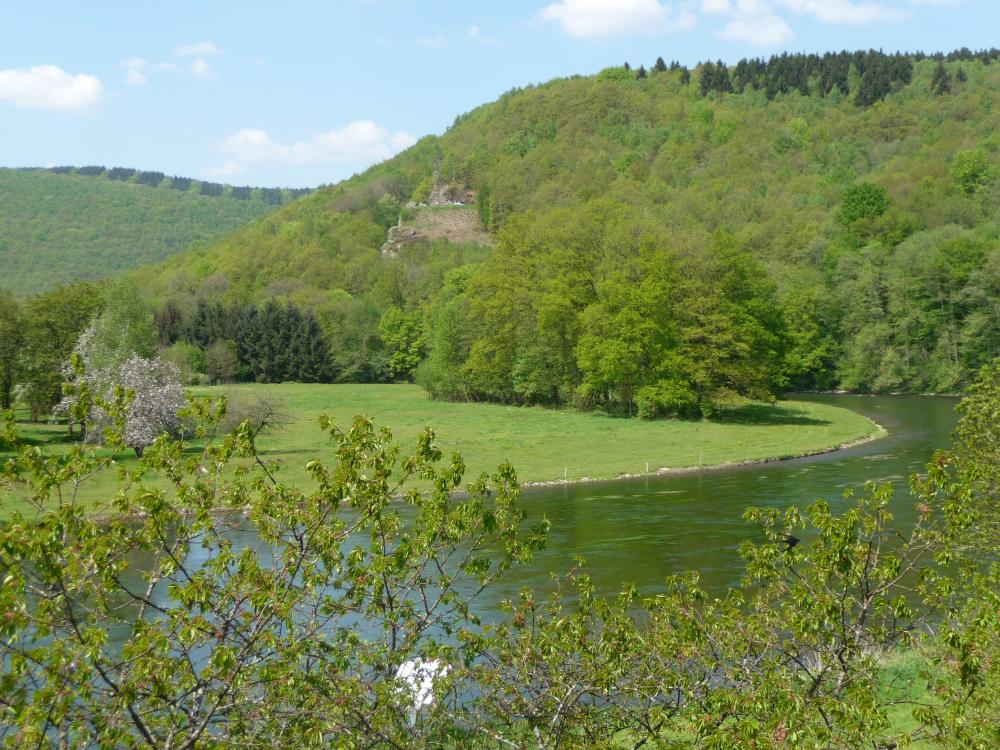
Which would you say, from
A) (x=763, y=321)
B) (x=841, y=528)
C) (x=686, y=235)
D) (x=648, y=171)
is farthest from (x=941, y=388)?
(x=648, y=171)

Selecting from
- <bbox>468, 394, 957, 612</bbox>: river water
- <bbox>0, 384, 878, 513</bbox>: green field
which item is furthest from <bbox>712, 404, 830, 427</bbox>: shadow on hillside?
<bbox>468, 394, 957, 612</bbox>: river water

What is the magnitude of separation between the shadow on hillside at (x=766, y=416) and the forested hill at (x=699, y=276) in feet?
6.92

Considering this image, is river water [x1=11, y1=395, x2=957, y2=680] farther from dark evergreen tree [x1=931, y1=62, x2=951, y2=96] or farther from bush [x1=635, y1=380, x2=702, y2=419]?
dark evergreen tree [x1=931, y1=62, x2=951, y2=96]

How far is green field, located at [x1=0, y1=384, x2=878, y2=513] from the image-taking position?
52031 mm

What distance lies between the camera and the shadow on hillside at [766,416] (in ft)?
227

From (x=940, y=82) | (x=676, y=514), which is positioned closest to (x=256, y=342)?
(x=676, y=514)

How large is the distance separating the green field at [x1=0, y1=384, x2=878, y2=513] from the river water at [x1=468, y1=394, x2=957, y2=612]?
11.2ft

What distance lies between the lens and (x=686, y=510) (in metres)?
39.1

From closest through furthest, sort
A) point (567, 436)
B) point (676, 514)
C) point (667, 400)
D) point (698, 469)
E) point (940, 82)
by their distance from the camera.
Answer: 1. point (676, 514)
2. point (698, 469)
3. point (567, 436)
4. point (667, 400)
5. point (940, 82)

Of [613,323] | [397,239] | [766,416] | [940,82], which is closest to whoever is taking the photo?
[613,323]

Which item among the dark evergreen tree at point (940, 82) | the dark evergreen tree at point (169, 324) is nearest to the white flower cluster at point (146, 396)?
the dark evergreen tree at point (169, 324)

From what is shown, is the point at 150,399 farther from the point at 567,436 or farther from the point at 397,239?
the point at 397,239

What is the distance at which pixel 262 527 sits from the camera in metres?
8.97

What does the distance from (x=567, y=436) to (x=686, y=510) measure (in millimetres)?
24362
